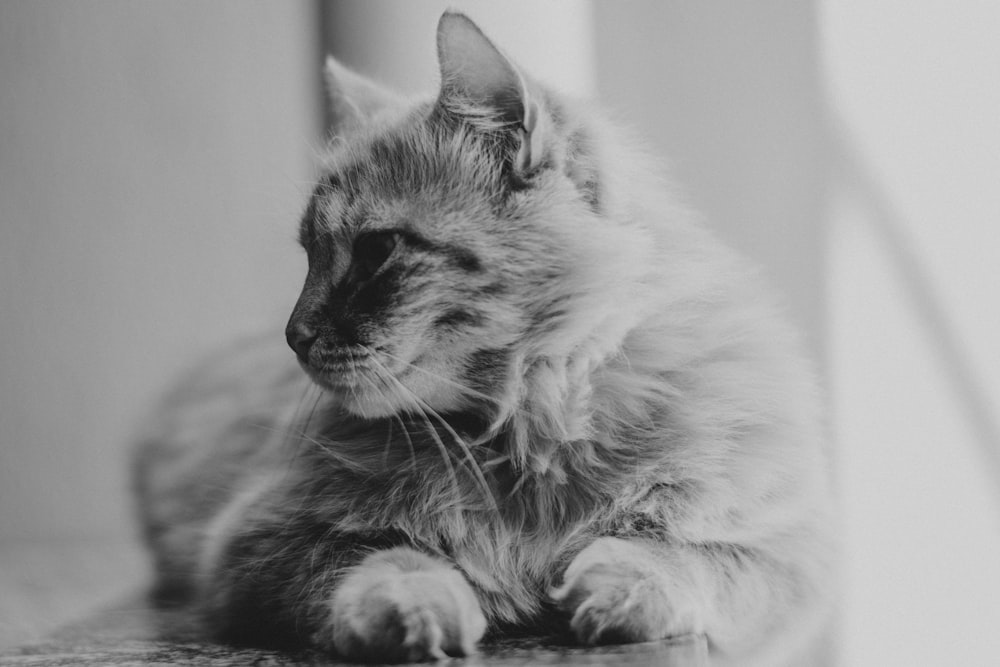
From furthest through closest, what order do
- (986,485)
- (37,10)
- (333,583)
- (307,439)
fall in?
(37,10), (986,485), (307,439), (333,583)

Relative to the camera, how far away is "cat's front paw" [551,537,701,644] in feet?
3.18

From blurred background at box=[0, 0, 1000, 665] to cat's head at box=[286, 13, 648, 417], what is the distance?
88cm

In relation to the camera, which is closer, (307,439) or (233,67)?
(307,439)

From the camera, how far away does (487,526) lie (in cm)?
112

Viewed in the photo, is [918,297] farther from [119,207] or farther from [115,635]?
[119,207]

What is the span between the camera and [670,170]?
72.5 inches

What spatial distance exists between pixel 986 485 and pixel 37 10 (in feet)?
7.97

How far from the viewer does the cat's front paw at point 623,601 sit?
97 cm

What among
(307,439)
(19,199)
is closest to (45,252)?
(19,199)

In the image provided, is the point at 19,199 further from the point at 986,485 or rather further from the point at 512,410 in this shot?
the point at 986,485

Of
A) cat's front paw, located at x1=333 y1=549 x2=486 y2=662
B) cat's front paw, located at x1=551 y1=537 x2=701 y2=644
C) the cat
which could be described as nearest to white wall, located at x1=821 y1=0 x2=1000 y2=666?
the cat

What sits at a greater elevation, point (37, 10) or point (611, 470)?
point (37, 10)

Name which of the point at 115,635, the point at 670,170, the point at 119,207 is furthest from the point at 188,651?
the point at 119,207

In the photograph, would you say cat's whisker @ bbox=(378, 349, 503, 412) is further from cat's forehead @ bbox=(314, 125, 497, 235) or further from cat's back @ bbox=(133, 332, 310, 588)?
cat's back @ bbox=(133, 332, 310, 588)
